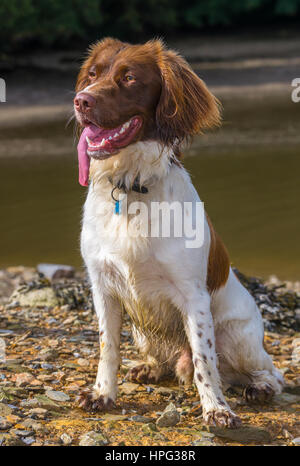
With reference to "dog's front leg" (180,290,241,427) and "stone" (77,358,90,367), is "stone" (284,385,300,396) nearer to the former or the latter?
"dog's front leg" (180,290,241,427)

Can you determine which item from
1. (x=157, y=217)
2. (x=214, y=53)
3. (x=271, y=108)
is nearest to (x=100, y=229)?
(x=157, y=217)

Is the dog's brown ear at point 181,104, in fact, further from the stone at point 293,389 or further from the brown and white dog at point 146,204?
the stone at point 293,389

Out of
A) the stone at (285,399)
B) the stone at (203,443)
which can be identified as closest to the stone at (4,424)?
the stone at (203,443)

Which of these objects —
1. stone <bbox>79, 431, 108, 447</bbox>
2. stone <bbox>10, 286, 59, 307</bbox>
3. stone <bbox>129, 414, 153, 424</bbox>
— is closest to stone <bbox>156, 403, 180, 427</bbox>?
stone <bbox>129, 414, 153, 424</bbox>

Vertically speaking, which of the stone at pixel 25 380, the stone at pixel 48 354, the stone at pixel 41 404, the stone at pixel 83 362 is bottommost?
the stone at pixel 41 404

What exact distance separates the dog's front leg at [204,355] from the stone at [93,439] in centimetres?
57

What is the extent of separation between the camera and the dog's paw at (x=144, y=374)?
421 centimetres

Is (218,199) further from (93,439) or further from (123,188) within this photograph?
(93,439)

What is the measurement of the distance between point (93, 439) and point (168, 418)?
427 mm

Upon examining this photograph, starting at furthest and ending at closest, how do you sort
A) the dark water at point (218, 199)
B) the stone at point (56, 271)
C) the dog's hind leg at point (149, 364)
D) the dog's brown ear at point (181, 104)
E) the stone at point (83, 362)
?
the dark water at point (218, 199) → the stone at point (56, 271) → the stone at point (83, 362) → the dog's hind leg at point (149, 364) → the dog's brown ear at point (181, 104)

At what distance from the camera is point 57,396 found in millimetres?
3932

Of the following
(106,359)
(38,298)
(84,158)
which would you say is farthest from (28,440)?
(38,298)

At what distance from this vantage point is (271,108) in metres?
16.8

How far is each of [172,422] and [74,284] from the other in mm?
2699
